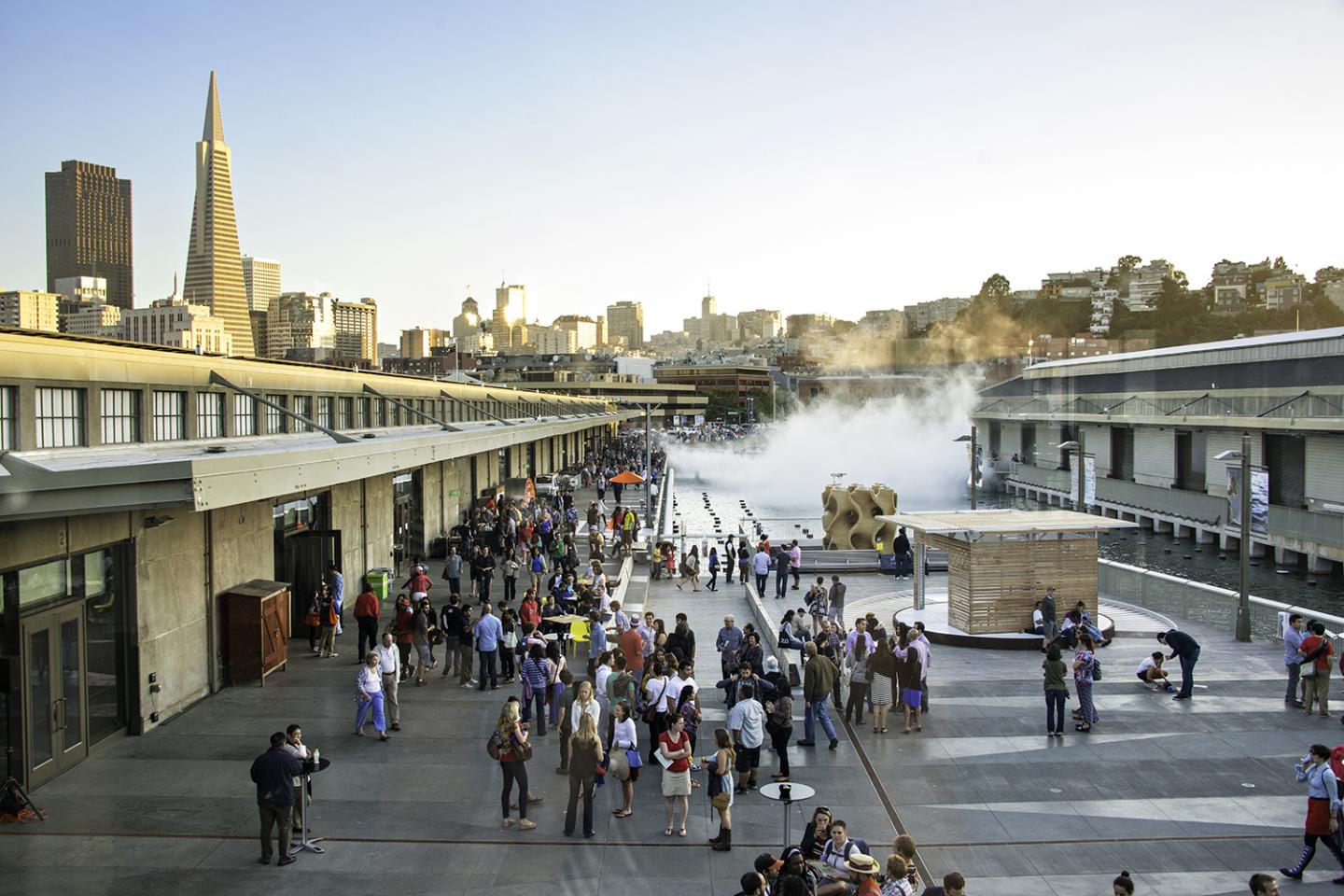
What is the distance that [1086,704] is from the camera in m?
13.8

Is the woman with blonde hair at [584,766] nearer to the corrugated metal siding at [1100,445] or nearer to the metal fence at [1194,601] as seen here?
the metal fence at [1194,601]

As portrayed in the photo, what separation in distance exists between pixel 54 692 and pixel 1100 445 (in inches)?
2142

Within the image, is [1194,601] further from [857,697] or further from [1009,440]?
[1009,440]

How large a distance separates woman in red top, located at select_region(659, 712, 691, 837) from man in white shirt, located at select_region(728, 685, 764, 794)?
1105mm

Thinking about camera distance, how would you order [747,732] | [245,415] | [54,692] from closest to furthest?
[747,732] → [54,692] → [245,415]

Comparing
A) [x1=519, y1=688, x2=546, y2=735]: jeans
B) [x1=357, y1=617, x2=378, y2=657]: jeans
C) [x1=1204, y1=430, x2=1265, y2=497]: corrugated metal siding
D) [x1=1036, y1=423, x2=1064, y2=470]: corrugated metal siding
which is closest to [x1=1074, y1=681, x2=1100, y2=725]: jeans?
[x1=519, y1=688, x2=546, y2=735]: jeans

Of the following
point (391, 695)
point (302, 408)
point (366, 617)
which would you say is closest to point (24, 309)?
point (302, 408)

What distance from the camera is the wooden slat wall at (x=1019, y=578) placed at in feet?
63.3

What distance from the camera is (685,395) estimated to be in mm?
190250

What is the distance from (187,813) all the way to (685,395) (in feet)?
592

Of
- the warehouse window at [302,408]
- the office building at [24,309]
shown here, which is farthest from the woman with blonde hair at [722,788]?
the office building at [24,309]

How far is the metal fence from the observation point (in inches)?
780

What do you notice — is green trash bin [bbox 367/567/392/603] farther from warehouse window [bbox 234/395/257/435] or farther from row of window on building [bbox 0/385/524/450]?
warehouse window [bbox 234/395/257/435]

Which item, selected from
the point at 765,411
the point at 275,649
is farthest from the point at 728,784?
the point at 765,411
